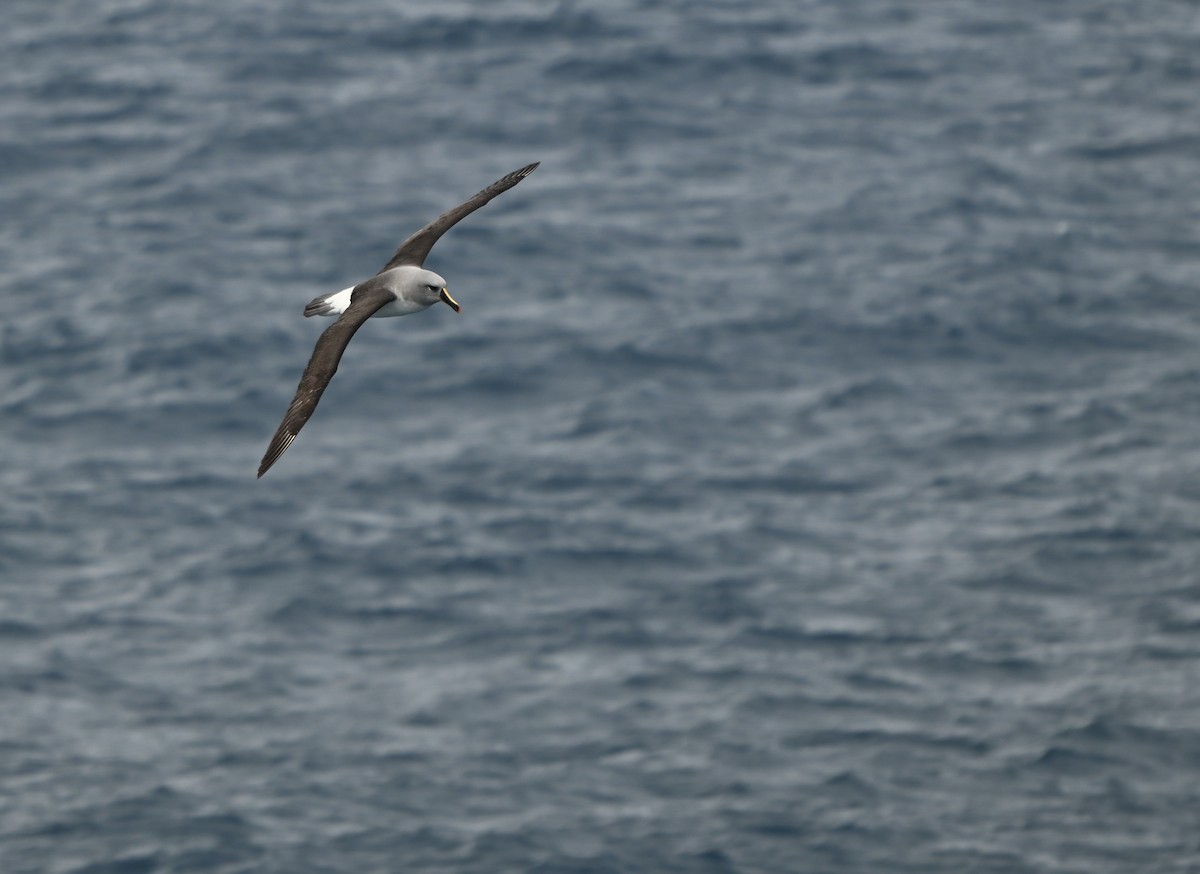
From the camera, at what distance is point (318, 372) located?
21562 mm

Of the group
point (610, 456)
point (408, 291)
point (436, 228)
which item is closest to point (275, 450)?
point (408, 291)

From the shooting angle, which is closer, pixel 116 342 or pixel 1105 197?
pixel 116 342

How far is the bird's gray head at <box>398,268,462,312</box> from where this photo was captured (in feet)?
75.6

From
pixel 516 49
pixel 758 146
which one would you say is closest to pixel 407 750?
pixel 758 146

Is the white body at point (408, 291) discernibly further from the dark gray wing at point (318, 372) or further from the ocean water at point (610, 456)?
the ocean water at point (610, 456)

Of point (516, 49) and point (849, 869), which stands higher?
point (516, 49)

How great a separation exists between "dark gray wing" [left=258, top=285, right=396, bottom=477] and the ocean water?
60.6 ft

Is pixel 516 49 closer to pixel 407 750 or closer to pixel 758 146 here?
pixel 758 146

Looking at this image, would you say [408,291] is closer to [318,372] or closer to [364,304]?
[364,304]

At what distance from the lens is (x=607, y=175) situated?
57.1 m

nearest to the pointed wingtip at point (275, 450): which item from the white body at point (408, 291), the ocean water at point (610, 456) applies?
the white body at point (408, 291)

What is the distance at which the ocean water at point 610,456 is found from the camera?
40.2 m

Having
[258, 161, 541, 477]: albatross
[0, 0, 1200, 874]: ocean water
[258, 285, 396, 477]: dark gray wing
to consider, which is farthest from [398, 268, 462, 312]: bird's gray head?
[0, 0, 1200, 874]: ocean water

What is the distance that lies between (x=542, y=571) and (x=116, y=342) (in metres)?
13.4
